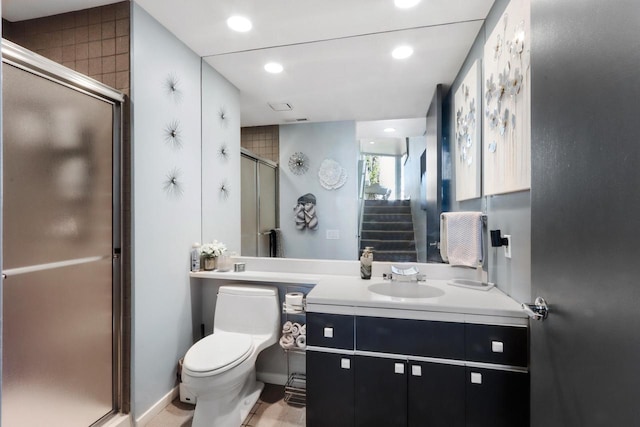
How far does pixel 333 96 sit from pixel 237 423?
231 centimetres

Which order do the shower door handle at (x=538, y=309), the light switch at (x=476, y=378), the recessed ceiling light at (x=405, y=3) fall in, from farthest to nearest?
the recessed ceiling light at (x=405, y=3) < the light switch at (x=476, y=378) < the shower door handle at (x=538, y=309)

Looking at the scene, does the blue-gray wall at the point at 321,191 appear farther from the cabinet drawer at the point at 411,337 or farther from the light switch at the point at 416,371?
the light switch at the point at 416,371

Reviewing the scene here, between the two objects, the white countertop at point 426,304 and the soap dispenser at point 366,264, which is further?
the soap dispenser at point 366,264

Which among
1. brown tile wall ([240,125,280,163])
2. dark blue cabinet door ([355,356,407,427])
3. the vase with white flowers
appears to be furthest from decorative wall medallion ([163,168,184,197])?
dark blue cabinet door ([355,356,407,427])

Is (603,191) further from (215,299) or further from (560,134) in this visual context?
(215,299)

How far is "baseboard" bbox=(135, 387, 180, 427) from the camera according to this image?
5.56 feet

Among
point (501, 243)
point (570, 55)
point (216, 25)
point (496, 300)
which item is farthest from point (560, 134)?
point (216, 25)

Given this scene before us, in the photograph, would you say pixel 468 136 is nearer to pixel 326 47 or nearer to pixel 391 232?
pixel 391 232

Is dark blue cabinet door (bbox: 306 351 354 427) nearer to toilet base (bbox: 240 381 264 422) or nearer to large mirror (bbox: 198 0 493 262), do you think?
toilet base (bbox: 240 381 264 422)

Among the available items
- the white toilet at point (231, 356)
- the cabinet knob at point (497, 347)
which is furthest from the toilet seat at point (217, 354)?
the cabinet knob at point (497, 347)

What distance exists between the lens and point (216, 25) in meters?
1.80

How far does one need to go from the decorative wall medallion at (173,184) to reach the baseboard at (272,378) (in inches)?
58.3

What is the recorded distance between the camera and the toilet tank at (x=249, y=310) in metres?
1.96

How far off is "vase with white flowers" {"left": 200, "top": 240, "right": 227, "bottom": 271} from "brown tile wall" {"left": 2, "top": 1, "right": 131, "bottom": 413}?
564 millimetres
